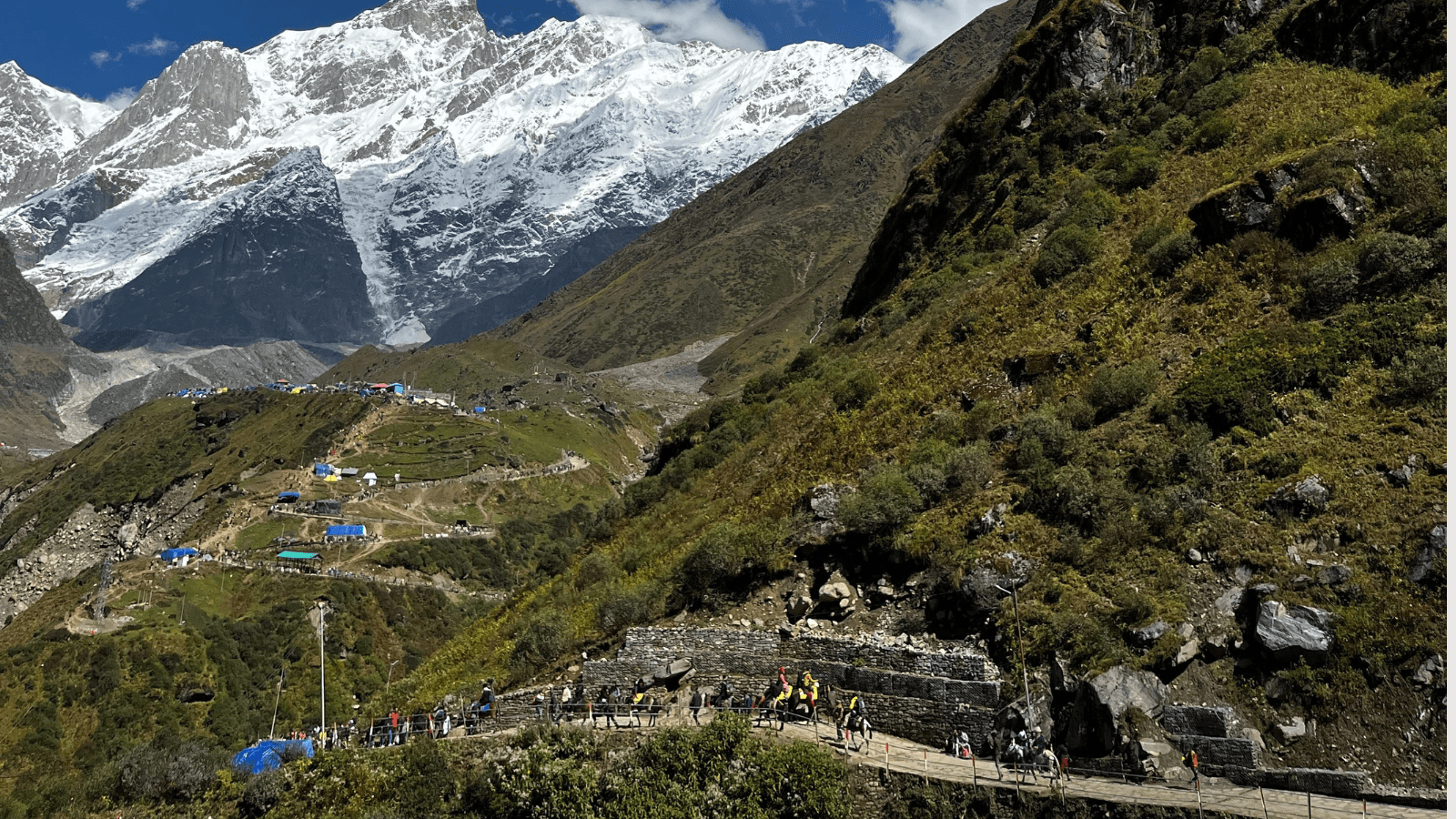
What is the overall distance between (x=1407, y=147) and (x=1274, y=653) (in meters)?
20.1

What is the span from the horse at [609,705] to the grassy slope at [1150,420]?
6109mm

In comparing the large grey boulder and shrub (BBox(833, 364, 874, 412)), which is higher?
shrub (BBox(833, 364, 874, 412))

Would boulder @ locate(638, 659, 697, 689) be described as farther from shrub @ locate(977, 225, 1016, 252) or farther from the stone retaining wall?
shrub @ locate(977, 225, 1016, 252)

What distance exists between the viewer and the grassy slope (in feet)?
68.4

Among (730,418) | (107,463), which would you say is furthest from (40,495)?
(730,418)

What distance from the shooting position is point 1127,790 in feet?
59.0

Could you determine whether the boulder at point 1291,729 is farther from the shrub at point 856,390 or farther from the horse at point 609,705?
the shrub at point 856,390

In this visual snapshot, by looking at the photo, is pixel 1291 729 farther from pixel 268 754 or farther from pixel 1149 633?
pixel 268 754

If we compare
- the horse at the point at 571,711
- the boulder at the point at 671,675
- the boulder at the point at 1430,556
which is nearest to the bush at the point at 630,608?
the boulder at the point at 671,675

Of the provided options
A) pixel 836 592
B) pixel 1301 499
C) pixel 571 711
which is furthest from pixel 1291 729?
pixel 571 711

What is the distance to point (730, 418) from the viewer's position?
195 ft

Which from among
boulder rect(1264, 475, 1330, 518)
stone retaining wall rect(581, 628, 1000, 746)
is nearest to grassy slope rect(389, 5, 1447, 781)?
boulder rect(1264, 475, 1330, 518)

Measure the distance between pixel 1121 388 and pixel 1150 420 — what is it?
5.06 ft

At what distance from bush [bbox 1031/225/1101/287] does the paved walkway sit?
76.0ft
